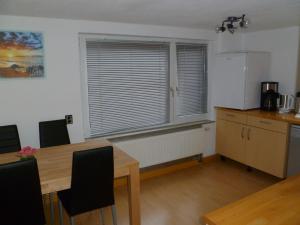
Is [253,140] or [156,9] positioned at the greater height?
[156,9]

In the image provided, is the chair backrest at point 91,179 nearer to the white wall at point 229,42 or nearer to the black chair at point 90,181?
the black chair at point 90,181

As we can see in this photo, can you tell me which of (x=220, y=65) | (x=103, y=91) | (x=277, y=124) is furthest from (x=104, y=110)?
(x=277, y=124)

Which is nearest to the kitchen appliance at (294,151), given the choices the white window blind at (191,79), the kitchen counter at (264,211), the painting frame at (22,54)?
the white window blind at (191,79)

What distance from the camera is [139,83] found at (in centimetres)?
360

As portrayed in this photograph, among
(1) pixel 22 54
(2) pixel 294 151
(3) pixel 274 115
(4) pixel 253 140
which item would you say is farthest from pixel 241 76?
(1) pixel 22 54

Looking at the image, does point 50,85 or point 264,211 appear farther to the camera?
point 50,85

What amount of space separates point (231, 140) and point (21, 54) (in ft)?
10.4

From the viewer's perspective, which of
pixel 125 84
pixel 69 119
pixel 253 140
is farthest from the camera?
pixel 253 140

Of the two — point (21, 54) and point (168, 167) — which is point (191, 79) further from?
point (21, 54)

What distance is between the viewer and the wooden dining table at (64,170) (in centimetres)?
198

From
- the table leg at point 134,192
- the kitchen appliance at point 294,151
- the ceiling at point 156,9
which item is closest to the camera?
the ceiling at point 156,9

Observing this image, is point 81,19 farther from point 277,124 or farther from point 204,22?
point 277,124

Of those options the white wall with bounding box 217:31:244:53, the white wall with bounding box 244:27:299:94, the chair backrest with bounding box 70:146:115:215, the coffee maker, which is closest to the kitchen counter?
the chair backrest with bounding box 70:146:115:215

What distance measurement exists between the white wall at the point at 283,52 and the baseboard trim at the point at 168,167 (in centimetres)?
161
